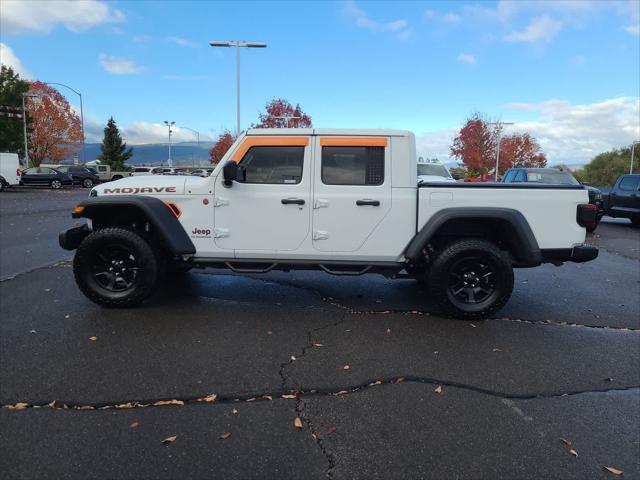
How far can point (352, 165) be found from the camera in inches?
190

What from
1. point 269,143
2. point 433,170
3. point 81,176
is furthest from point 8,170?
point 269,143

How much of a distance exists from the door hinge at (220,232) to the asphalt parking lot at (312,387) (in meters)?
0.85

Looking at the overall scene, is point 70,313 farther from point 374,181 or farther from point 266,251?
point 374,181

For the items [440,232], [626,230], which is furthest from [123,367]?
[626,230]

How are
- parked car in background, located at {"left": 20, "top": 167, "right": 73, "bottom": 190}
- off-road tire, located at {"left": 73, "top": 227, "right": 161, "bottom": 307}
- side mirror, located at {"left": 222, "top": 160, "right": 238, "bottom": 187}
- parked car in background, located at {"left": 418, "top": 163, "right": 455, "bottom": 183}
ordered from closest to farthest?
side mirror, located at {"left": 222, "top": 160, "right": 238, "bottom": 187} < off-road tire, located at {"left": 73, "top": 227, "right": 161, "bottom": 307} < parked car in background, located at {"left": 418, "top": 163, "right": 455, "bottom": 183} < parked car in background, located at {"left": 20, "top": 167, "right": 73, "bottom": 190}

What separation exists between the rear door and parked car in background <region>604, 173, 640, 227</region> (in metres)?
13.0

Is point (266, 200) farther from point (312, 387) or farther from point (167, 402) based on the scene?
point (167, 402)

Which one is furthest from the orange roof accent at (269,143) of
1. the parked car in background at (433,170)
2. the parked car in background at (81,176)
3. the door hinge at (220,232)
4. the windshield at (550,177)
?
the parked car in background at (81,176)

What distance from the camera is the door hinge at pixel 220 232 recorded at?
486 centimetres

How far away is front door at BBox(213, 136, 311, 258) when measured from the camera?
479 centimetres

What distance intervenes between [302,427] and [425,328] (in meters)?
2.16

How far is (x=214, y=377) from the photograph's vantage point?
3.47 metres

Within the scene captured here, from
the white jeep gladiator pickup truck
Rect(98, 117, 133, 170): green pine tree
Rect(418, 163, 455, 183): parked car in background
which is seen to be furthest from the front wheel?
Rect(98, 117, 133, 170): green pine tree

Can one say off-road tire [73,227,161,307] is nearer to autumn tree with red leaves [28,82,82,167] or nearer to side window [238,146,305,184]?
side window [238,146,305,184]
